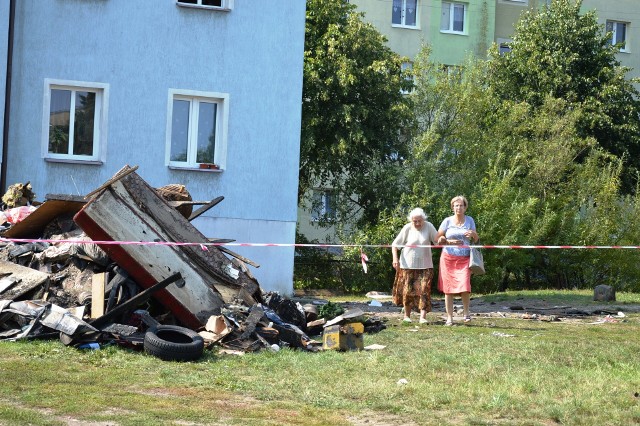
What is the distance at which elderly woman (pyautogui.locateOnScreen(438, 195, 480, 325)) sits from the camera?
636 inches

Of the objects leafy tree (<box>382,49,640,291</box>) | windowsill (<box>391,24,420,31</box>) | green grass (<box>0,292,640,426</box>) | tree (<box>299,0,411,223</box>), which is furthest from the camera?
windowsill (<box>391,24,420,31</box>)

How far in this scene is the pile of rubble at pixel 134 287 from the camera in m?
12.4

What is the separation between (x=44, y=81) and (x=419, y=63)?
54.3 ft

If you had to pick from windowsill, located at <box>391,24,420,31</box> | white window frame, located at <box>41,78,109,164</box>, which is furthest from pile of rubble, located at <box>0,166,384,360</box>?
windowsill, located at <box>391,24,420,31</box>

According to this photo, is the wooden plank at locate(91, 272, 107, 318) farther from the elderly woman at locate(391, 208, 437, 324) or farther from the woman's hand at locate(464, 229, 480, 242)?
the woman's hand at locate(464, 229, 480, 242)

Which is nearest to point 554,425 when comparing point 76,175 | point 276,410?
point 276,410

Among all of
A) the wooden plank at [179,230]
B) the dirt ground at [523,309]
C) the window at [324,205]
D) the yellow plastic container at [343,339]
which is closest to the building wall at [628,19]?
the window at [324,205]

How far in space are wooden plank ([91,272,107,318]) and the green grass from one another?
3.22 ft

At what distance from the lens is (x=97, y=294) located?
13.2m

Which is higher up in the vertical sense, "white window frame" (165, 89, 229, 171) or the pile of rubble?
"white window frame" (165, 89, 229, 171)

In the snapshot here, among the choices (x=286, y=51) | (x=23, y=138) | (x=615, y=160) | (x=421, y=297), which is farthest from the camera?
(x=615, y=160)

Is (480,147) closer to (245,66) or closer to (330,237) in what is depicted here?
(330,237)

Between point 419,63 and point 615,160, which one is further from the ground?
point 419,63

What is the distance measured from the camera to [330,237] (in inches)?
1442
